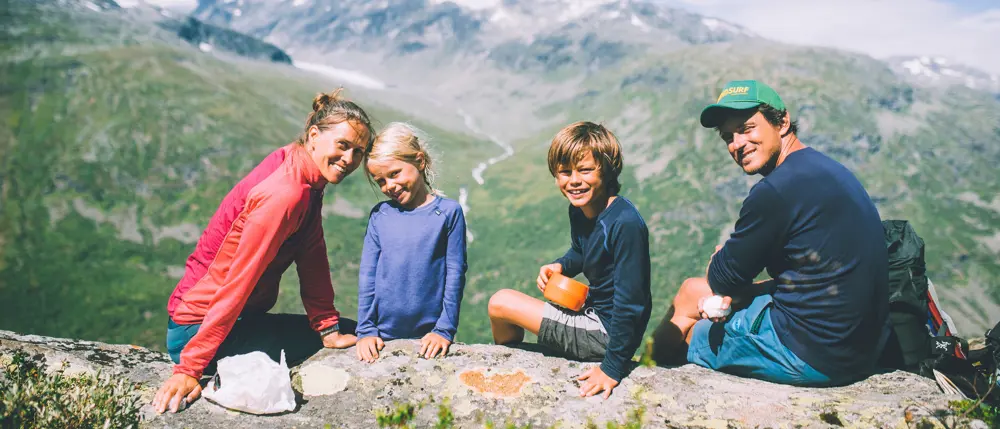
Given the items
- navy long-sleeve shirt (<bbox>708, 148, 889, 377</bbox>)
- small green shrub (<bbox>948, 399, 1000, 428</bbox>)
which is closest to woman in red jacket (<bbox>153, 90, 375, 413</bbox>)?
navy long-sleeve shirt (<bbox>708, 148, 889, 377</bbox>)

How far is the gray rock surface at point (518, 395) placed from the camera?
16.4 ft

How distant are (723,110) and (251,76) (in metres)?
173

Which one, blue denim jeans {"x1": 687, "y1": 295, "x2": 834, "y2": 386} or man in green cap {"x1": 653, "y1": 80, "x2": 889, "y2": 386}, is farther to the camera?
blue denim jeans {"x1": 687, "y1": 295, "x2": 834, "y2": 386}

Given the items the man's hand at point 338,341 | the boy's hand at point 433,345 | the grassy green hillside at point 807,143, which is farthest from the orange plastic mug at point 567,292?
the grassy green hillside at point 807,143

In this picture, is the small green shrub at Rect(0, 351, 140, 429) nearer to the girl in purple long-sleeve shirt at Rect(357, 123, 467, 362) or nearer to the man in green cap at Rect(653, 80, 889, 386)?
the girl in purple long-sleeve shirt at Rect(357, 123, 467, 362)

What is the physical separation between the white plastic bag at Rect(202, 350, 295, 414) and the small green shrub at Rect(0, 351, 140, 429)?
0.68 metres

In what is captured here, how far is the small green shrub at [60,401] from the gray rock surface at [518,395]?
0.95 feet

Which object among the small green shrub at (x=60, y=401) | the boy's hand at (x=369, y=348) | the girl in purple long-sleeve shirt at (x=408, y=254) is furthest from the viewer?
the girl in purple long-sleeve shirt at (x=408, y=254)

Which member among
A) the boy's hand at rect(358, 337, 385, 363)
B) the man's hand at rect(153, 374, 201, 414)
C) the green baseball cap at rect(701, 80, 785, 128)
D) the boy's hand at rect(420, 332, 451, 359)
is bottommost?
the man's hand at rect(153, 374, 201, 414)

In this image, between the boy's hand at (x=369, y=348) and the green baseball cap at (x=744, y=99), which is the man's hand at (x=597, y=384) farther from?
the green baseball cap at (x=744, y=99)

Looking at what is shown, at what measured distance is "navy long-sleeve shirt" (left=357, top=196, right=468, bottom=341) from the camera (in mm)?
6676

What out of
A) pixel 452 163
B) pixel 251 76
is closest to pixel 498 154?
pixel 452 163

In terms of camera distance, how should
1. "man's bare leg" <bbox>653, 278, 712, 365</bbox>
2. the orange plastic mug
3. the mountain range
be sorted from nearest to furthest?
the orange plastic mug → "man's bare leg" <bbox>653, 278, 712, 365</bbox> → the mountain range

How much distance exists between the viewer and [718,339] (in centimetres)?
603
